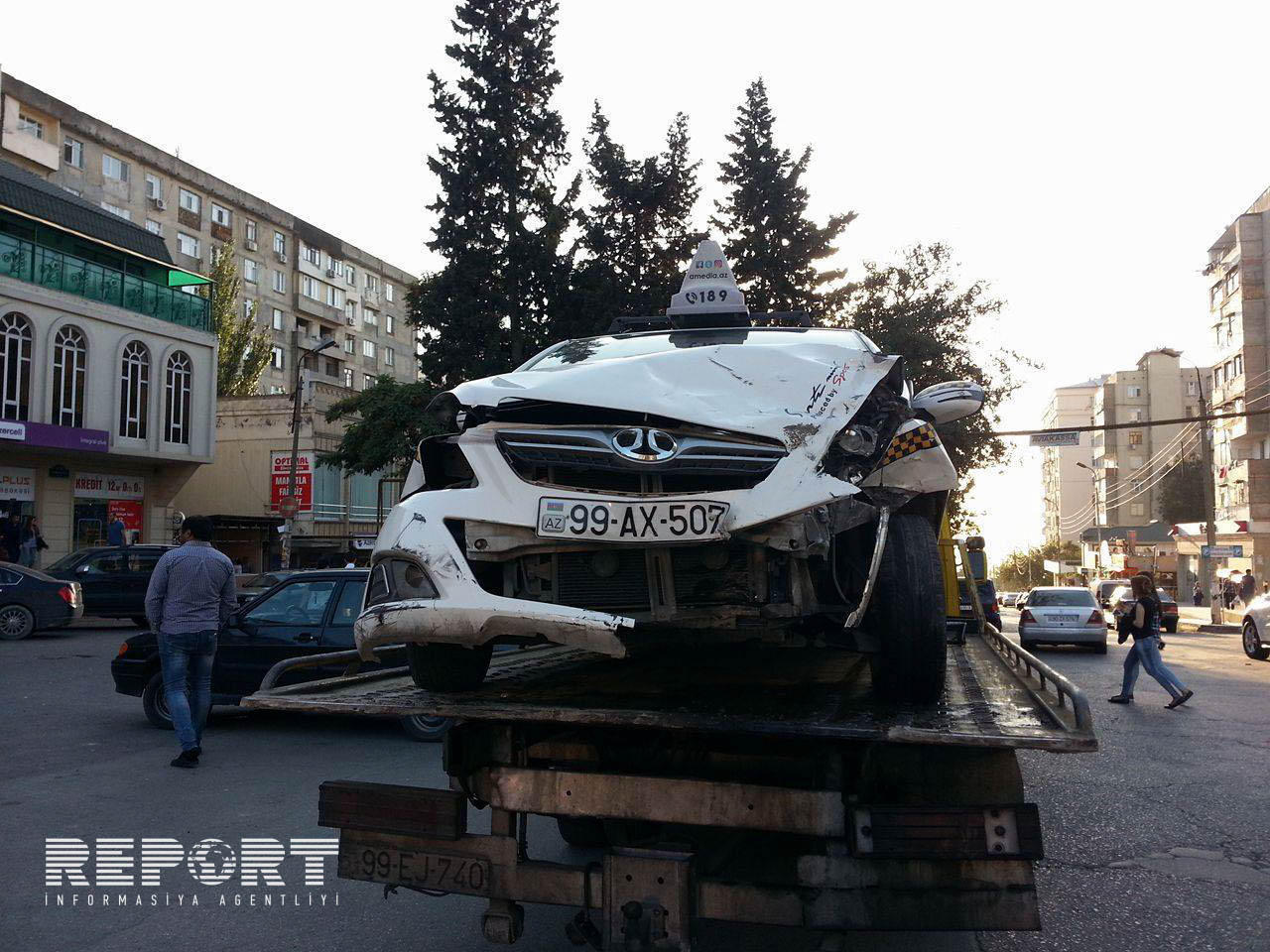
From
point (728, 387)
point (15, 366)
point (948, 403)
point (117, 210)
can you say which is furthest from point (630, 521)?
point (117, 210)

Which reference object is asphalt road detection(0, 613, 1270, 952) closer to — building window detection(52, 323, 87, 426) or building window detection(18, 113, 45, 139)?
building window detection(52, 323, 87, 426)

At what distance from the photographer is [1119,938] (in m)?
4.21

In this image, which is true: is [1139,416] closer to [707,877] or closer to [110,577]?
[110,577]

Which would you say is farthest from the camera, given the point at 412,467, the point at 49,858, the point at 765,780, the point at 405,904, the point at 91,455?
the point at 91,455

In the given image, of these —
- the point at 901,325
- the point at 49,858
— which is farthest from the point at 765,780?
the point at 901,325

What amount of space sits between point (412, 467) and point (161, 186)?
52.5 m

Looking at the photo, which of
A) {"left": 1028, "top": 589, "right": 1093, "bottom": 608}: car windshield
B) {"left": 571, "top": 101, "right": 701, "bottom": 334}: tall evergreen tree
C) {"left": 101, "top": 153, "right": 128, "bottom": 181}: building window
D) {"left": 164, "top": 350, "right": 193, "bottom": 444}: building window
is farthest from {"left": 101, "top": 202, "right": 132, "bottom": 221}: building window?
{"left": 1028, "top": 589, "right": 1093, "bottom": 608}: car windshield

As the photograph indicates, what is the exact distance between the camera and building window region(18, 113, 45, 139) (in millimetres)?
42559

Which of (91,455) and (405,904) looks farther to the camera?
(91,455)

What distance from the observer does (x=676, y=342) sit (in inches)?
199

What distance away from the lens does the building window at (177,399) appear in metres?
32.0

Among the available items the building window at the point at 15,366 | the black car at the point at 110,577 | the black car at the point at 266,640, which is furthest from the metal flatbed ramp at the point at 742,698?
the building window at the point at 15,366

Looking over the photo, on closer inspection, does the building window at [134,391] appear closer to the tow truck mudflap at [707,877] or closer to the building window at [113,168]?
the building window at [113,168]

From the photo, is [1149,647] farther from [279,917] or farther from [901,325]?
[901,325]
